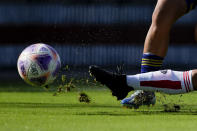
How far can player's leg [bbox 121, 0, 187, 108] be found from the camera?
5066mm

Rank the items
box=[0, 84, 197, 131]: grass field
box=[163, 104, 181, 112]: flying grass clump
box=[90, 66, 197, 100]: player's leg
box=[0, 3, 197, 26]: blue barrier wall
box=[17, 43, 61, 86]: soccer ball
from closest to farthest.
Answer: box=[0, 84, 197, 131]: grass field
box=[90, 66, 197, 100]: player's leg
box=[163, 104, 181, 112]: flying grass clump
box=[17, 43, 61, 86]: soccer ball
box=[0, 3, 197, 26]: blue barrier wall

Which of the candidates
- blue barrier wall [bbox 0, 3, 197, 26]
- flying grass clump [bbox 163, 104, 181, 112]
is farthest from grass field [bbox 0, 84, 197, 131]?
blue barrier wall [bbox 0, 3, 197, 26]

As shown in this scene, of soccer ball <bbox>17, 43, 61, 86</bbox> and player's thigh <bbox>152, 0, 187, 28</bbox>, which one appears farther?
soccer ball <bbox>17, 43, 61, 86</bbox>

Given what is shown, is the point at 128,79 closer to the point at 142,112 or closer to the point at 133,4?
the point at 142,112

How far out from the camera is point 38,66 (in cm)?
629

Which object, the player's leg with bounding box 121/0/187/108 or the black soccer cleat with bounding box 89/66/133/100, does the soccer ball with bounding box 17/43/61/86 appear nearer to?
the player's leg with bounding box 121/0/187/108

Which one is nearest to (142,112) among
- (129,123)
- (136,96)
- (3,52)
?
(136,96)

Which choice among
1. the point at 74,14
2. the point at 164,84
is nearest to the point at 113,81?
the point at 164,84

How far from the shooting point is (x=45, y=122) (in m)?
4.40

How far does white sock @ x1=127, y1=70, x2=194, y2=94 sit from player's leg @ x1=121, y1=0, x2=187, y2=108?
398mm

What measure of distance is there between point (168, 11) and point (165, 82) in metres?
0.61

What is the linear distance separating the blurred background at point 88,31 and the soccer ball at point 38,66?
8238mm

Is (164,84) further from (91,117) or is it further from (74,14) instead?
(74,14)

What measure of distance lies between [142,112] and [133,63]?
950 centimetres
